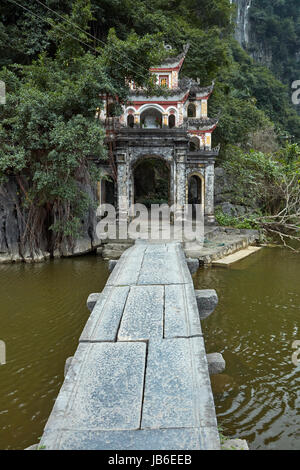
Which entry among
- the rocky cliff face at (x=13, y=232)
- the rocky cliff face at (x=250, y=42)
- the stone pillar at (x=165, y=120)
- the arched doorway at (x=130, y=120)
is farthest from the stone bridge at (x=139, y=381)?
the rocky cliff face at (x=250, y=42)

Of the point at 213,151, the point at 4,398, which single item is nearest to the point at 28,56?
the point at 213,151

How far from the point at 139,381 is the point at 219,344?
3108 mm

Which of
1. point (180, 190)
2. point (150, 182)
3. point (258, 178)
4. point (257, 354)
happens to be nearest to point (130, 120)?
point (180, 190)

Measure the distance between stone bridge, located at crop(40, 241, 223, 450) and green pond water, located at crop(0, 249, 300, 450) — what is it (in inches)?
41.4

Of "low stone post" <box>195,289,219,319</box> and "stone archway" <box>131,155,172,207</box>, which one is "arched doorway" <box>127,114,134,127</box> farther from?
"low stone post" <box>195,289,219,319</box>

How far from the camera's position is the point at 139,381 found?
261 centimetres

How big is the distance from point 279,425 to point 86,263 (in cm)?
826

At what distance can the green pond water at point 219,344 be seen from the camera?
3.60 metres

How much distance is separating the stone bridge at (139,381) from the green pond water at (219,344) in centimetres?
105

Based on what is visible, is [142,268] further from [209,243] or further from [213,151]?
[213,151]

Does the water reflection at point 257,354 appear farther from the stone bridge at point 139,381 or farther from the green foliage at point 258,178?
the green foliage at point 258,178

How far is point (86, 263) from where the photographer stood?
36.1ft

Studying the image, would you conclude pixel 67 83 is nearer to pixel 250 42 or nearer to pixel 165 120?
pixel 165 120

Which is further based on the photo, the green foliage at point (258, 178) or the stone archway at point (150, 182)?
the stone archway at point (150, 182)
